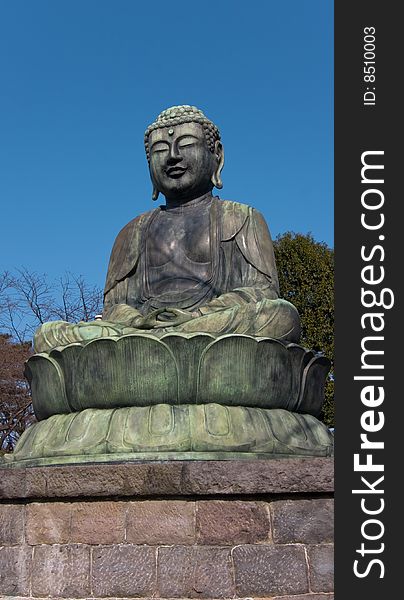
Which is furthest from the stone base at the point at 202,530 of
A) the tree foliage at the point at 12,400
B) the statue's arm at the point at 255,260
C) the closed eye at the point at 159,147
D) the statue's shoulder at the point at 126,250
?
the tree foliage at the point at 12,400

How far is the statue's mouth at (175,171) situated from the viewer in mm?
6551

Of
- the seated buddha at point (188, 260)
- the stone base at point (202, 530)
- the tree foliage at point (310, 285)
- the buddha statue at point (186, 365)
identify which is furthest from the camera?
the tree foliage at point (310, 285)

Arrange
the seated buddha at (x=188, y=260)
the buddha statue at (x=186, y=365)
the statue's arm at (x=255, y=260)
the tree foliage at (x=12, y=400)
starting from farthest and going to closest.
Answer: the tree foliage at (x=12, y=400)
the statue's arm at (x=255, y=260)
the seated buddha at (x=188, y=260)
the buddha statue at (x=186, y=365)

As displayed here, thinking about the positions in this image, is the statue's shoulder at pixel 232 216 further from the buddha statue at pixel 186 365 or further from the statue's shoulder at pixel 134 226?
the statue's shoulder at pixel 134 226

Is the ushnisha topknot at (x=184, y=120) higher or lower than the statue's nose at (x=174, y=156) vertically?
higher

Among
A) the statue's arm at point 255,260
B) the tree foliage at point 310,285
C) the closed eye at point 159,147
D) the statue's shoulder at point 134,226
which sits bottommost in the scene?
the statue's arm at point 255,260

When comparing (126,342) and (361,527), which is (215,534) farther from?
(126,342)

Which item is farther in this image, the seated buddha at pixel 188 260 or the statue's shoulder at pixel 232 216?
the statue's shoulder at pixel 232 216

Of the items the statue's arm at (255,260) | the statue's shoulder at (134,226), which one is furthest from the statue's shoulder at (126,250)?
the statue's arm at (255,260)

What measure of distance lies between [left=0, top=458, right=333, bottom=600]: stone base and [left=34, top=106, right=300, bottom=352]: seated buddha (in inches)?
46.3

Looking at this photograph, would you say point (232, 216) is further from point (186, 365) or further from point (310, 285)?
point (310, 285)

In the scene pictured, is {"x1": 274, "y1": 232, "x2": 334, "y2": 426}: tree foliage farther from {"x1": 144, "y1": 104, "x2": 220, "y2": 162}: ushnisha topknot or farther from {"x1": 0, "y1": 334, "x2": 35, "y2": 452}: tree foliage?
{"x1": 144, "y1": 104, "x2": 220, "y2": 162}: ushnisha topknot

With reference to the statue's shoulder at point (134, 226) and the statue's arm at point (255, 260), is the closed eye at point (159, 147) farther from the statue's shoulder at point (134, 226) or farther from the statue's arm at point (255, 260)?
the statue's arm at point (255, 260)

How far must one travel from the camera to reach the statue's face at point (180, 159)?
21.5 feet
